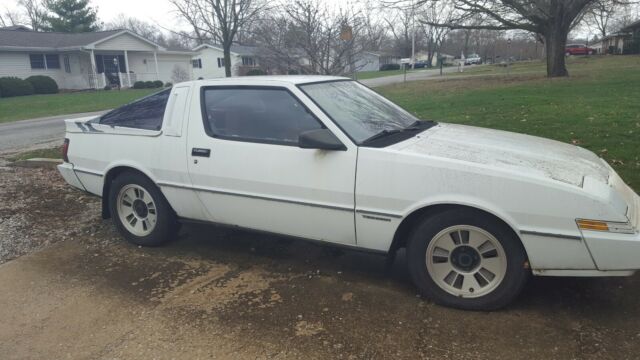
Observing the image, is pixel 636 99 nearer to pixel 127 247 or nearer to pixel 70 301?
pixel 127 247

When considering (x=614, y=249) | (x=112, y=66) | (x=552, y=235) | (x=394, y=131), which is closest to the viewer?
(x=614, y=249)

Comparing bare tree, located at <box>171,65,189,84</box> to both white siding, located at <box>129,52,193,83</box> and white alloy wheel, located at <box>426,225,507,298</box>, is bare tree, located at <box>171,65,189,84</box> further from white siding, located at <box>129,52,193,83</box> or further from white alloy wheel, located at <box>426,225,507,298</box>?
white alloy wheel, located at <box>426,225,507,298</box>

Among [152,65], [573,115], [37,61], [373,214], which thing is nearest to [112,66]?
[152,65]

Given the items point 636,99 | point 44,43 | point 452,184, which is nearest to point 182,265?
point 452,184

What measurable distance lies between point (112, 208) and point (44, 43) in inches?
1434

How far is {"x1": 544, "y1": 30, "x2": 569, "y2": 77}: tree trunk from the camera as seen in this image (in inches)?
872

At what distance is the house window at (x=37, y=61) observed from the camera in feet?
113

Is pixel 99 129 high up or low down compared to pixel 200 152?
up

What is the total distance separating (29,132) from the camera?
14156 mm

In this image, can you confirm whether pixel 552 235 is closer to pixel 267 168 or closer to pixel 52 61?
pixel 267 168

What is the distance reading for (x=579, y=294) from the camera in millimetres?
3484

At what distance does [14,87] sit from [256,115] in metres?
31.3

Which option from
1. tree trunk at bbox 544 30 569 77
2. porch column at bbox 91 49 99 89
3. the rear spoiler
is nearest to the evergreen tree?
porch column at bbox 91 49 99 89

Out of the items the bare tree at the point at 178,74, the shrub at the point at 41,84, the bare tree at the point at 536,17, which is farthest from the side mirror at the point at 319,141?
the bare tree at the point at 178,74
